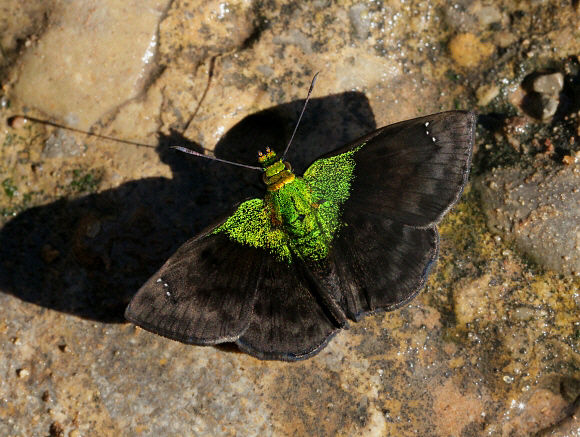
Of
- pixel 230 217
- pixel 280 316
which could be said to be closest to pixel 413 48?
pixel 230 217

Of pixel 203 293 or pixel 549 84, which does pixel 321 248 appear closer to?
pixel 203 293

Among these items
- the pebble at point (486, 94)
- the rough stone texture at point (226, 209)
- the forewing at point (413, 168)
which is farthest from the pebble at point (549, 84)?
the forewing at point (413, 168)

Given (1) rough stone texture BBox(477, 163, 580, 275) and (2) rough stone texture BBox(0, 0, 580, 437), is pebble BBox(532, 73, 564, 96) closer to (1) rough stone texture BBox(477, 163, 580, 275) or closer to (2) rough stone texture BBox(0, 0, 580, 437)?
(2) rough stone texture BBox(0, 0, 580, 437)

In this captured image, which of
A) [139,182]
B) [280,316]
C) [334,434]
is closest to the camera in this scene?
[280,316]

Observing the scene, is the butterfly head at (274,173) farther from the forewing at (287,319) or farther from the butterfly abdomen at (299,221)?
the forewing at (287,319)

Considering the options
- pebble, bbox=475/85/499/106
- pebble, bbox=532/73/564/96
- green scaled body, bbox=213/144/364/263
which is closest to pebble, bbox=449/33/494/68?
pebble, bbox=475/85/499/106

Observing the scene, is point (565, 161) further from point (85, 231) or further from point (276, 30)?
point (85, 231)

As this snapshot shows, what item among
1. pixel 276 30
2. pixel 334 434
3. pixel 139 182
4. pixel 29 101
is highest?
pixel 29 101

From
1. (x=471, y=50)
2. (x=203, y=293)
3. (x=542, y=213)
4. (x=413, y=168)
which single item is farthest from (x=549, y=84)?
(x=203, y=293)
